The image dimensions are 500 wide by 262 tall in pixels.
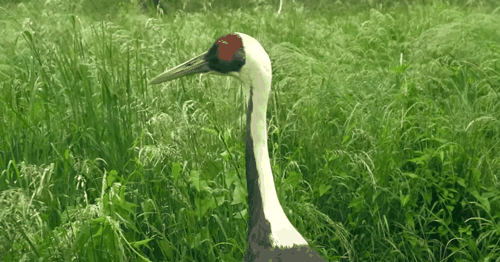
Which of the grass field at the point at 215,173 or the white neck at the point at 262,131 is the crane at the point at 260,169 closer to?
the white neck at the point at 262,131

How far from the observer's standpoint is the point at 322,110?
3047mm

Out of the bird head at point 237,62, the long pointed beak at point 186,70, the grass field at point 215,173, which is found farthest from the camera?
the grass field at point 215,173

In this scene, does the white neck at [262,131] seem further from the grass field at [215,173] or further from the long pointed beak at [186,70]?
the grass field at [215,173]

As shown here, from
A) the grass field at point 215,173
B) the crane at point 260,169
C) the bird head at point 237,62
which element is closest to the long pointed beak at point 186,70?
the bird head at point 237,62

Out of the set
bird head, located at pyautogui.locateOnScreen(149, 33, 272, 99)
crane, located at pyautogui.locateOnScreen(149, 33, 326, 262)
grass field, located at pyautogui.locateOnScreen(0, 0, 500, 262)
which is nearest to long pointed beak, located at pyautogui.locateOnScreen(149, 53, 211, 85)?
bird head, located at pyautogui.locateOnScreen(149, 33, 272, 99)

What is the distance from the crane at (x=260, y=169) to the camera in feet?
5.74

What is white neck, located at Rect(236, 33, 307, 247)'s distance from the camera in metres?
1.74

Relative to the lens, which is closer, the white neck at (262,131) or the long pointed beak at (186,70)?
the white neck at (262,131)

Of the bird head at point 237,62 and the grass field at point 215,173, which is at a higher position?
the bird head at point 237,62

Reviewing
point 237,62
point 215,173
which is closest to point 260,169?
point 237,62

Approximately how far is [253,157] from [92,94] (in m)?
1.65

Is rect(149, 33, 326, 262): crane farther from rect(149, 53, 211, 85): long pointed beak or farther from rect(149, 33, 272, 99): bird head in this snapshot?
rect(149, 53, 211, 85): long pointed beak

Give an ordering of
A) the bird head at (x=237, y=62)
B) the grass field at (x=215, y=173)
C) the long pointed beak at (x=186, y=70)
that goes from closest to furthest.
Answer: the bird head at (x=237, y=62) < the long pointed beak at (x=186, y=70) < the grass field at (x=215, y=173)

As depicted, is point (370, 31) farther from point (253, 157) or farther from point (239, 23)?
point (253, 157)
